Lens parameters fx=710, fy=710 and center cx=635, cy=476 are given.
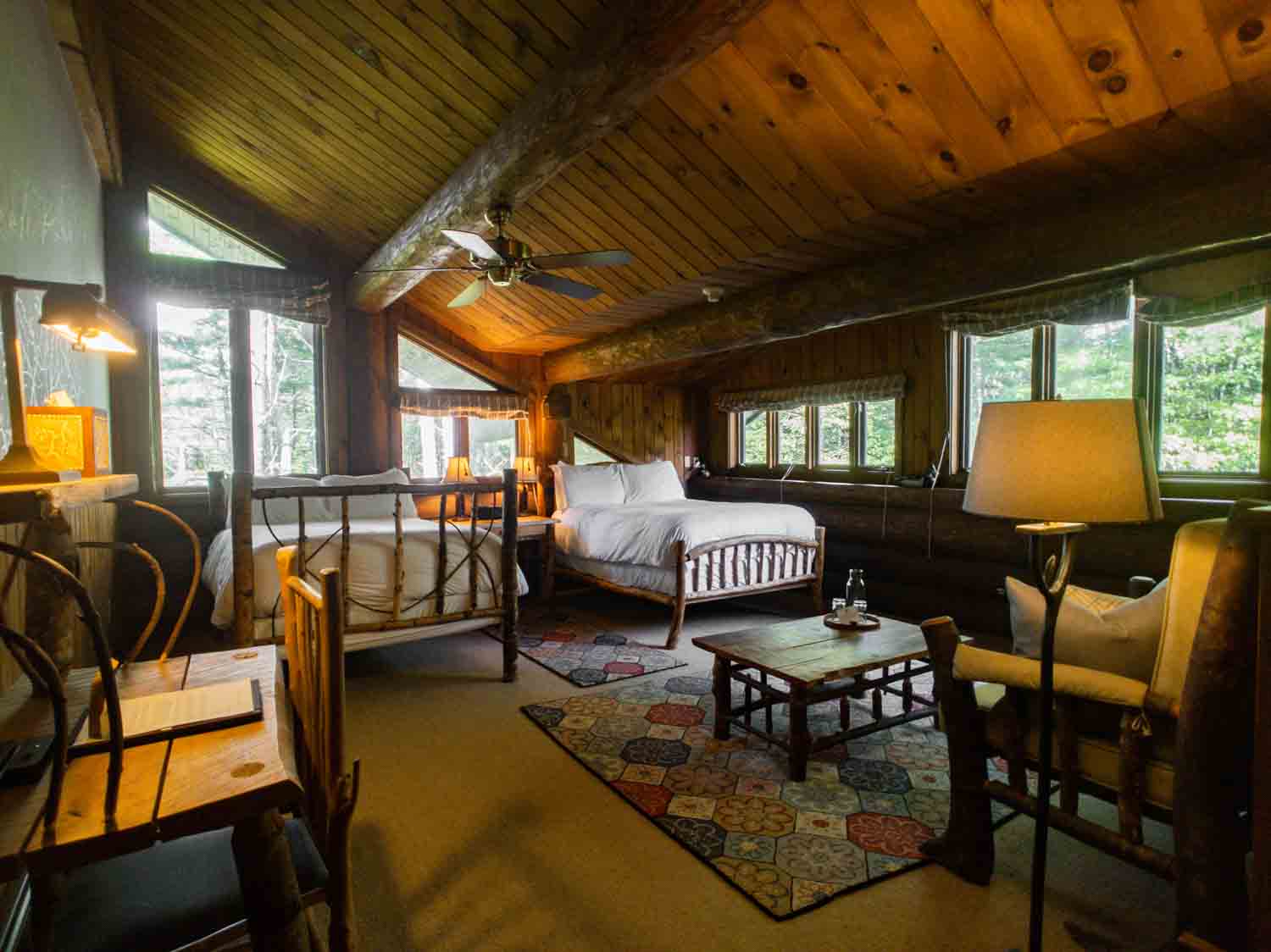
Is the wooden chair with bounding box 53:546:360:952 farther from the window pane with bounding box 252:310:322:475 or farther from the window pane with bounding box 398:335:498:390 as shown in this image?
the window pane with bounding box 398:335:498:390

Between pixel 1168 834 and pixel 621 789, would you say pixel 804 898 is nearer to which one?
pixel 621 789

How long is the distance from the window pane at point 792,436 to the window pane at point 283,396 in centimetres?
394

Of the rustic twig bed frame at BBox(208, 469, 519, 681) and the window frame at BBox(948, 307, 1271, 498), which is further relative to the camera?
the window frame at BBox(948, 307, 1271, 498)

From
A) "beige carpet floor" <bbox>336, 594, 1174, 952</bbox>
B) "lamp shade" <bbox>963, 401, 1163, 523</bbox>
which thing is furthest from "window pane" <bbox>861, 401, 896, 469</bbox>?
"lamp shade" <bbox>963, 401, 1163, 523</bbox>

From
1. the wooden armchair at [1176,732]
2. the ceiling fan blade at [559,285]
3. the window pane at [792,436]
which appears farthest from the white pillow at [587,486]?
the wooden armchair at [1176,732]

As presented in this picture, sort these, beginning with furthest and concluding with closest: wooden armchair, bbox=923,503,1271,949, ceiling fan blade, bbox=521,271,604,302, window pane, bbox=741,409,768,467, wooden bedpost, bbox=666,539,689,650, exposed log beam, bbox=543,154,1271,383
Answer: window pane, bbox=741,409,768,467, wooden bedpost, bbox=666,539,689,650, ceiling fan blade, bbox=521,271,604,302, exposed log beam, bbox=543,154,1271,383, wooden armchair, bbox=923,503,1271,949

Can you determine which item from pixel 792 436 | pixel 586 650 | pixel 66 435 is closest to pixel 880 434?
pixel 792 436

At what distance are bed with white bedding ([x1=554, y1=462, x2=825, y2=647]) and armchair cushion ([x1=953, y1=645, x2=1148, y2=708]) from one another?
2.56 meters

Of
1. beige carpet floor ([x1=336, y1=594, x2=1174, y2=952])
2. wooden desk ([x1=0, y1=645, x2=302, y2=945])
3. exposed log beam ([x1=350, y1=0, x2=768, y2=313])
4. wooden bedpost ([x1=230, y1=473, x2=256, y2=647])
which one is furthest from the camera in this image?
wooden bedpost ([x1=230, y1=473, x2=256, y2=647])

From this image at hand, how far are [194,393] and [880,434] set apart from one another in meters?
5.17

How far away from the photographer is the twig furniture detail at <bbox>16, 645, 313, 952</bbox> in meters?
0.88

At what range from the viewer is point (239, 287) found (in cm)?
515

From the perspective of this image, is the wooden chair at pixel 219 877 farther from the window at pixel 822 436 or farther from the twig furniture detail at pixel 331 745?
the window at pixel 822 436

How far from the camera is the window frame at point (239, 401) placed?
16.3ft
